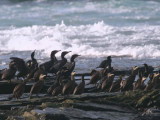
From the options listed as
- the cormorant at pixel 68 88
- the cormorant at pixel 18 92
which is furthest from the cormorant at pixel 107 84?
the cormorant at pixel 18 92

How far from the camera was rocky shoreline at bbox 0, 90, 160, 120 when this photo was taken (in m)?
10.2

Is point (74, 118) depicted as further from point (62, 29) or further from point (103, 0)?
point (103, 0)

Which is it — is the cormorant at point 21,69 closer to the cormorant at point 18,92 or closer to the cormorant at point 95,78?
the cormorant at point 95,78

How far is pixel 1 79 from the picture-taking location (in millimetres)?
15086

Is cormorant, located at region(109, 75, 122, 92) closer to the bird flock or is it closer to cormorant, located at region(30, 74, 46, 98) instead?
the bird flock

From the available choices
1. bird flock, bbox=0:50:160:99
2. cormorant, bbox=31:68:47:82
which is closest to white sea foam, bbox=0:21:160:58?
bird flock, bbox=0:50:160:99

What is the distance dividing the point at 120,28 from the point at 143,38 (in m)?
6.25

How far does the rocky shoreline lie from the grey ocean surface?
6723 millimetres

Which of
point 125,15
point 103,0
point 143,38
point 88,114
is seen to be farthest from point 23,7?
point 88,114

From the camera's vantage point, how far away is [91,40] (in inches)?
1151

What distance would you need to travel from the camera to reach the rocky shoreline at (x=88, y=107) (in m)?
10.2

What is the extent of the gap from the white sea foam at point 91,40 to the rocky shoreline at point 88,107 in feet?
36.1

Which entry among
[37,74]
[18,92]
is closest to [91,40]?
[37,74]

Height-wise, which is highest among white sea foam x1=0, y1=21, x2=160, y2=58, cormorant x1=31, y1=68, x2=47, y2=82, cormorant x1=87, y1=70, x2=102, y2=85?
cormorant x1=31, y1=68, x2=47, y2=82
